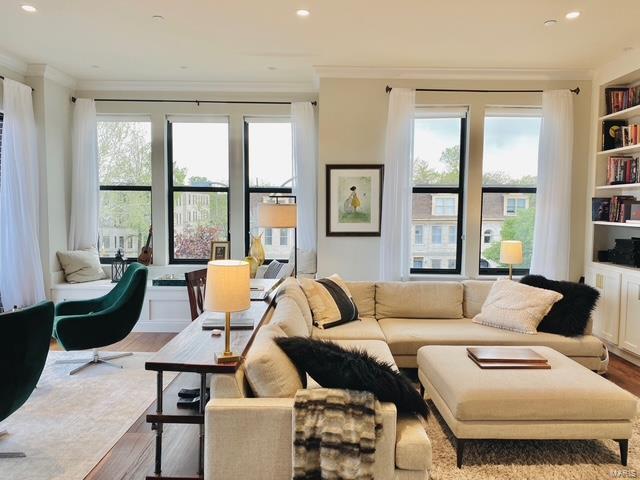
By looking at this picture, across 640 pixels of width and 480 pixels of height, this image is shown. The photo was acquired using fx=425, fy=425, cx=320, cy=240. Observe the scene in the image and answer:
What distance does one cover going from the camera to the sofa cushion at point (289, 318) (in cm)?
251

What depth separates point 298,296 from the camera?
3283 millimetres

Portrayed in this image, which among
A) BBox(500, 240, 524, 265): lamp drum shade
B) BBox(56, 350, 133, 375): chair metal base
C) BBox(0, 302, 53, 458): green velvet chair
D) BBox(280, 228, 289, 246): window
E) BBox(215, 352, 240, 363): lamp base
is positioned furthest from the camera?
BBox(280, 228, 289, 246): window

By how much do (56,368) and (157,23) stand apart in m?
3.11

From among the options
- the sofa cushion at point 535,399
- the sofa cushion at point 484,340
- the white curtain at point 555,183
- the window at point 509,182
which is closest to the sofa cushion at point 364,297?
the sofa cushion at point 484,340

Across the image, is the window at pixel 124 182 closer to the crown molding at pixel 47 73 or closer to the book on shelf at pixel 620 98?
the crown molding at pixel 47 73

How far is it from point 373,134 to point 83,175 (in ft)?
11.6

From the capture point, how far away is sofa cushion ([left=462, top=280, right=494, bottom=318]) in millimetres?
4020

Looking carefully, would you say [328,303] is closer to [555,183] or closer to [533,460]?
[533,460]

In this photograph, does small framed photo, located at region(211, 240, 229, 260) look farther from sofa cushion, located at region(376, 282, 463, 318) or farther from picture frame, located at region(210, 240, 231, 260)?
sofa cushion, located at region(376, 282, 463, 318)

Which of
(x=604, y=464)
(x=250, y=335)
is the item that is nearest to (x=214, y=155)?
(x=250, y=335)

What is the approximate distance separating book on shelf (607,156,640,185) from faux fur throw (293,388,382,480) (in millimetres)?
4114

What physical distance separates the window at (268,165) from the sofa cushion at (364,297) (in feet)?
5.47

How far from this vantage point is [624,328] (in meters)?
4.10

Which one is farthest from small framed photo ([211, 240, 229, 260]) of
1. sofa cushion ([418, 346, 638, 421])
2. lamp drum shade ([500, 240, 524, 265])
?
sofa cushion ([418, 346, 638, 421])
